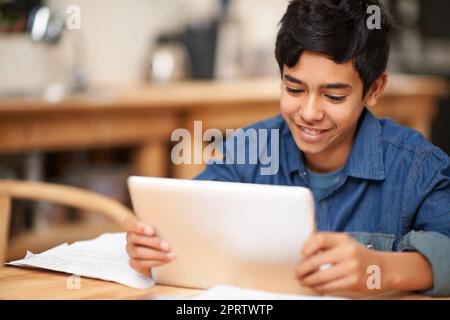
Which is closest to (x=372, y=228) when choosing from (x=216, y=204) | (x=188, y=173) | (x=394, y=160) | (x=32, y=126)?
(x=394, y=160)

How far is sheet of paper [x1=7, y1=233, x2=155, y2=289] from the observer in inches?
34.9

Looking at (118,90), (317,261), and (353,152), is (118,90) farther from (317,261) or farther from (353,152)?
(317,261)

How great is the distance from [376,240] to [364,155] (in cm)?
12

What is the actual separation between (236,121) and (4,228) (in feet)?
5.43

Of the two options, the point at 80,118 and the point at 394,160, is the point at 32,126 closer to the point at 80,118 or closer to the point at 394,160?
the point at 80,118

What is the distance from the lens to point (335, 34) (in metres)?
1.00

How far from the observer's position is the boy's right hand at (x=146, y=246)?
32.6 inches

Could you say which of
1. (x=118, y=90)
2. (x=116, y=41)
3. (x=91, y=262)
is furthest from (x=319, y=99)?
(x=116, y=41)

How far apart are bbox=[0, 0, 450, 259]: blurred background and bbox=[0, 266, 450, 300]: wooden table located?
996mm

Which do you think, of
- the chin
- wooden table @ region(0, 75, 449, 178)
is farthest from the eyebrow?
wooden table @ region(0, 75, 449, 178)

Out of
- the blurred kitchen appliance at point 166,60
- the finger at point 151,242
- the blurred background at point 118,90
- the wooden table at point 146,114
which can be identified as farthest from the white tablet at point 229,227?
the blurred kitchen appliance at point 166,60

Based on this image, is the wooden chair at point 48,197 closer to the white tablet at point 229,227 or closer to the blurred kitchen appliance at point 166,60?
the white tablet at point 229,227

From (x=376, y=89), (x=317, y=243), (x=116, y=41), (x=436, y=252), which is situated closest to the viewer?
(x=317, y=243)

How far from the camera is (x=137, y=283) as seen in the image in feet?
2.85
